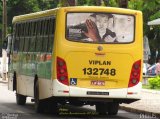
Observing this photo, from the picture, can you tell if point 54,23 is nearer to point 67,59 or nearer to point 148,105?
point 67,59

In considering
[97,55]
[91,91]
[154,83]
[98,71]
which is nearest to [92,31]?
[97,55]

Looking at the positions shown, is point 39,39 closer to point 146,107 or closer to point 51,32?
point 51,32

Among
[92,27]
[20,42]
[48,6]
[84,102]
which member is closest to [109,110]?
[84,102]

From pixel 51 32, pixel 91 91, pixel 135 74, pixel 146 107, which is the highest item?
pixel 51 32

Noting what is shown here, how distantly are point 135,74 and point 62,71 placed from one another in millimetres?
2050

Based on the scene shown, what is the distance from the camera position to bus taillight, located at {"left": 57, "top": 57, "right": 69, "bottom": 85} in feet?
66.8

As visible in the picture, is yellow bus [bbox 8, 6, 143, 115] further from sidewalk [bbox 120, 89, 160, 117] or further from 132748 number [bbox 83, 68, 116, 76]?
sidewalk [bbox 120, 89, 160, 117]

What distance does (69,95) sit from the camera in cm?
2030

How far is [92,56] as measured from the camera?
20.7 meters

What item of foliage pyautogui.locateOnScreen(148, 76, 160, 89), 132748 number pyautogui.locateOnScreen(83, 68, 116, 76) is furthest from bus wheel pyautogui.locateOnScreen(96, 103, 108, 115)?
foliage pyautogui.locateOnScreen(148, 76, 160, 89)

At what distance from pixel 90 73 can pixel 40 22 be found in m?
2.86

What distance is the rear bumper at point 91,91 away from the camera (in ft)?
66.5

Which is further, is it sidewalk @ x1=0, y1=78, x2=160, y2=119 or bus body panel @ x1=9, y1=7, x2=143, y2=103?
sidewalk @ x1=0, y1=78, x2=160, y2=119

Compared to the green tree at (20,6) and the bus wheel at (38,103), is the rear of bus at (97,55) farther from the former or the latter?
the green tree at (20,6)
